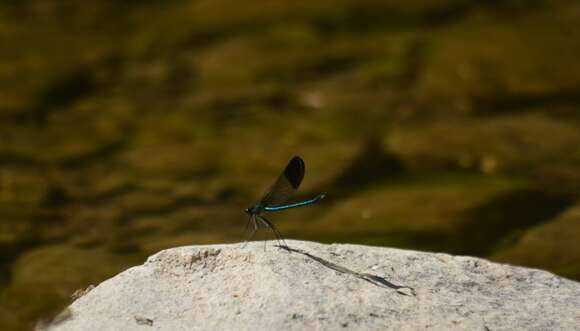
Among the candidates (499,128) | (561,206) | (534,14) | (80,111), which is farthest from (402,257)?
(534,14)

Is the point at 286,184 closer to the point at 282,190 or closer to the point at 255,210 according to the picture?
the point at 282,190

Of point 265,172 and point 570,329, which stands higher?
point 265,172

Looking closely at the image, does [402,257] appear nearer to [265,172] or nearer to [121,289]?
[121,289]

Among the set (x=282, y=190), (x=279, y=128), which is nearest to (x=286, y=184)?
(x=282, y=190)

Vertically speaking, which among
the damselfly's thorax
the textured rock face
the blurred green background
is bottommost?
the textured rock face

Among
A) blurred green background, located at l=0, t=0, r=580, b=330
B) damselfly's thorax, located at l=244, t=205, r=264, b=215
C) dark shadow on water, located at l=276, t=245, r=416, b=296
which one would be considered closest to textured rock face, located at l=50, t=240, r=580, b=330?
dark shadow on water, located at l=276, t=245, r=416, b=296

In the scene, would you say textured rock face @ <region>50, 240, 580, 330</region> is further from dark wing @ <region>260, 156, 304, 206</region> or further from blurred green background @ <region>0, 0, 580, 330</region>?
blurred green background @ <region>0, 0, 580, 330</region>

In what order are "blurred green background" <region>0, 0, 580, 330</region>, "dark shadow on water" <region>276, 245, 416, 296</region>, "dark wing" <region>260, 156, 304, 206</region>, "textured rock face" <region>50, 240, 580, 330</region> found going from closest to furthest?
"textured rock face" <region>50, 240, 580, 330</region> < "dark shadow on water" <region>276, 245, 416, 296</region> < "dark wing" <region>260, 156, 304, 206</region> < "blurred green background" <region>0, 0, 580, 330</region>
